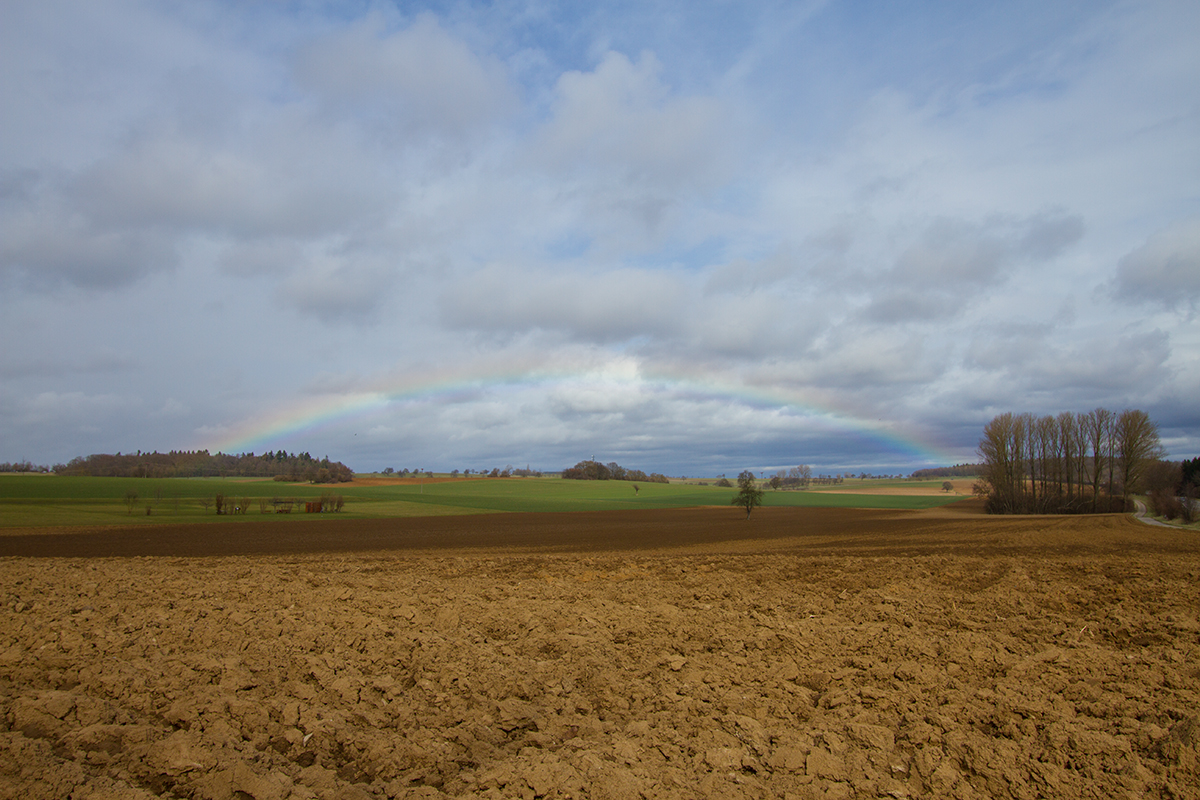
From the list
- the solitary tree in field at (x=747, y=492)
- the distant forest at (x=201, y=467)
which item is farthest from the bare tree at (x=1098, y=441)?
the distant forest at (x=201, y=467)

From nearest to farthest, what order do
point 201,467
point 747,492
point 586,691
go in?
point 586,691 → point 747,492 → point 201,467

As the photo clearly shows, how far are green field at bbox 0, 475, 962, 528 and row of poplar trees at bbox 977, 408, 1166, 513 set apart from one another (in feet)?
43.4

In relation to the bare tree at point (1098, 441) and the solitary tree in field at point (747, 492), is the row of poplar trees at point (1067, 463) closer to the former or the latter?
the bare tree at point (1098, 441)

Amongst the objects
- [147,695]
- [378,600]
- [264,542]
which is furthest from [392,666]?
[264,542]

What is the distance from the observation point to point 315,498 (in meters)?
78.8

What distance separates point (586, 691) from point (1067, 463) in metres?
106

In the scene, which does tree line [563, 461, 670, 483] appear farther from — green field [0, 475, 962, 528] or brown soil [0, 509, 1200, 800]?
brown soil [0, 509, 1200, 800]

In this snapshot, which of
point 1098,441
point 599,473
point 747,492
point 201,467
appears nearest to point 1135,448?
point 1098,441

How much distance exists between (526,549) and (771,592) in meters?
20.6

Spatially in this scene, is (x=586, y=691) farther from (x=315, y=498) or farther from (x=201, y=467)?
(x=201, y=467)

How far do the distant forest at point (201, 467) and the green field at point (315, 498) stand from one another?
16.2 m

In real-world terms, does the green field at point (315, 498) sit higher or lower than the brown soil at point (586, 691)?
lower

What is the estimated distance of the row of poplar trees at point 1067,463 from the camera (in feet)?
281

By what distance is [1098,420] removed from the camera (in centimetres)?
8944
